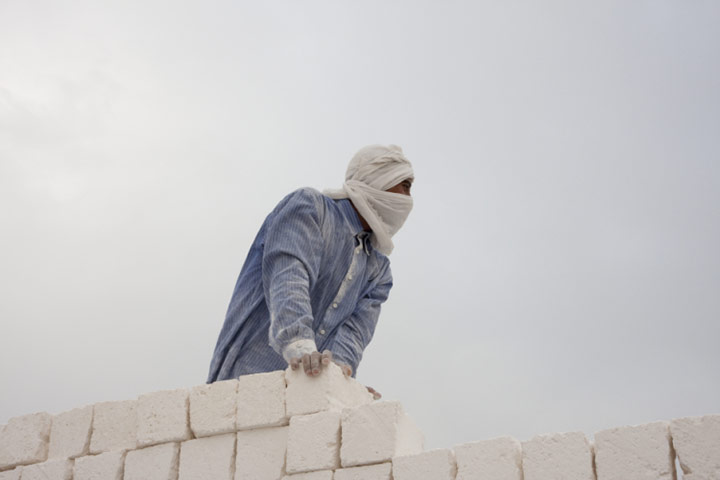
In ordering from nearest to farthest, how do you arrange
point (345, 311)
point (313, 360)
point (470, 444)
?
point (470, 444) < point (313, 360) < point (345, 311)

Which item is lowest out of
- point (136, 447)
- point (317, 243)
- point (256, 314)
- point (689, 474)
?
point (689, 474)

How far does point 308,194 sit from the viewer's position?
510 cm

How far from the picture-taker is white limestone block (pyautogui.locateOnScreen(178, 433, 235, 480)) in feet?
15.1

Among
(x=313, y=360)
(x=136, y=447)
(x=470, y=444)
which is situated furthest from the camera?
(x=136, y=447)

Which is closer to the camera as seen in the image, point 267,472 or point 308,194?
point 267,472

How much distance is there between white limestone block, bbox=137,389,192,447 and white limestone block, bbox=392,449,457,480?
4.21 ft

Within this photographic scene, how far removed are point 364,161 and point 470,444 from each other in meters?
2.01

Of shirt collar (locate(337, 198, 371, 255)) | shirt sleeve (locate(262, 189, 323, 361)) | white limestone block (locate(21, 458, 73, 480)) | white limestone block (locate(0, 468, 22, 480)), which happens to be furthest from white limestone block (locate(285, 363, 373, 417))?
white limestone block (locate(0, 468, 22, 480))

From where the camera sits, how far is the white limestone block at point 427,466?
403 centimetres

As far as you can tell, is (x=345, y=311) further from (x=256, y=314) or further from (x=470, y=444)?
(x=470, y=444)

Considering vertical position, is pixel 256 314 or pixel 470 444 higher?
pixel 256 314

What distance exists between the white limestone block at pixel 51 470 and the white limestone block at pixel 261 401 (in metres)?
1.19

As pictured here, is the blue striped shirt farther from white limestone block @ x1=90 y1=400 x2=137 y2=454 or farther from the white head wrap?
white limestone block @ x1=90 y1=400 x2=137 y2=454

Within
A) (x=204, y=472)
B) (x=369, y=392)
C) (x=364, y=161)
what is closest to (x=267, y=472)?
(x=204, y=472)
